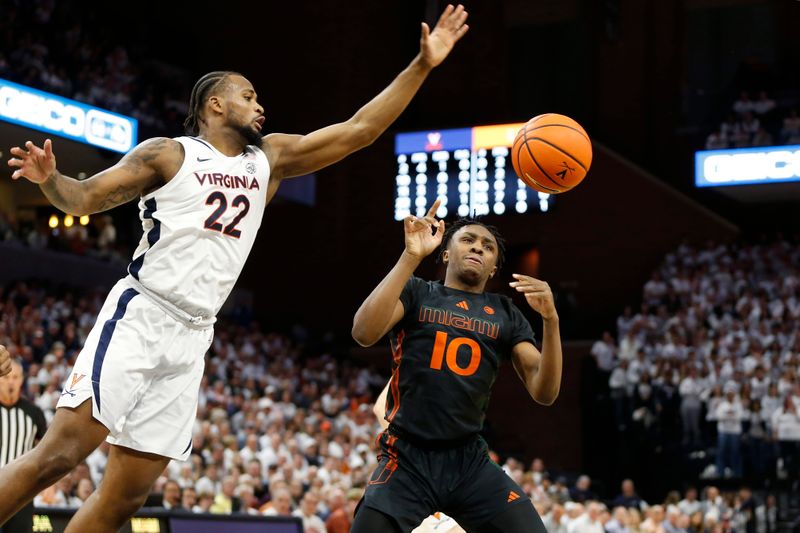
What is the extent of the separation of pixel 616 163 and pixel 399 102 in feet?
69.7

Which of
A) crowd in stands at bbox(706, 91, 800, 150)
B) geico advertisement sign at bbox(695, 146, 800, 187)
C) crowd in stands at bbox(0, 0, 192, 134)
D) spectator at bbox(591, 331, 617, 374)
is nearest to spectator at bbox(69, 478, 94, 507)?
crowd in stands at bbox(0, 0, 192, 134)

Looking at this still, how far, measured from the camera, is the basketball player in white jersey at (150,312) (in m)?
4.45

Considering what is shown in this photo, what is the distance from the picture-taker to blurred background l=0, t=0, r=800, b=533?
59.3 ft

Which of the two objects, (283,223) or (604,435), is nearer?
(604,435)

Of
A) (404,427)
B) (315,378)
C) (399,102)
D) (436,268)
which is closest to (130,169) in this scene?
(399,102)

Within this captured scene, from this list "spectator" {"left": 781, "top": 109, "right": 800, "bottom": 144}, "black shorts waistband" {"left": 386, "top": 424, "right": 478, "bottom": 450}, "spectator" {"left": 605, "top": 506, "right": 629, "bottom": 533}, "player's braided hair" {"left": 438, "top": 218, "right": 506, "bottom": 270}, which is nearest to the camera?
"black shorts waistband" {"left": 386, "top": 424, "right": 478, "bottom": 450}

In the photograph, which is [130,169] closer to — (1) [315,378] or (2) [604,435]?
(2) [604,435]

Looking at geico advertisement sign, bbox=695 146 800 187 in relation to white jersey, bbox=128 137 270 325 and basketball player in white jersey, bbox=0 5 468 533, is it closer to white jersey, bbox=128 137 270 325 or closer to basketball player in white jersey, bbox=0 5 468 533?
basketball player in white jersey, bbox=0 5 468 533

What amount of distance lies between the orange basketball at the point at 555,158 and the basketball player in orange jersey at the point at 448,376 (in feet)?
3.59

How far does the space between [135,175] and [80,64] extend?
1908 cm

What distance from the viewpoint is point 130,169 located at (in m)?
4.64

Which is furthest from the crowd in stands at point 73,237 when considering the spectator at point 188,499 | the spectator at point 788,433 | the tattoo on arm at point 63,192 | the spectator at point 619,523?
the tattoo on arm at point 63,192

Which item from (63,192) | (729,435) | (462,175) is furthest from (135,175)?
(462,175)

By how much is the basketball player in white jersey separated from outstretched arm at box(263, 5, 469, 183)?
0.16m
